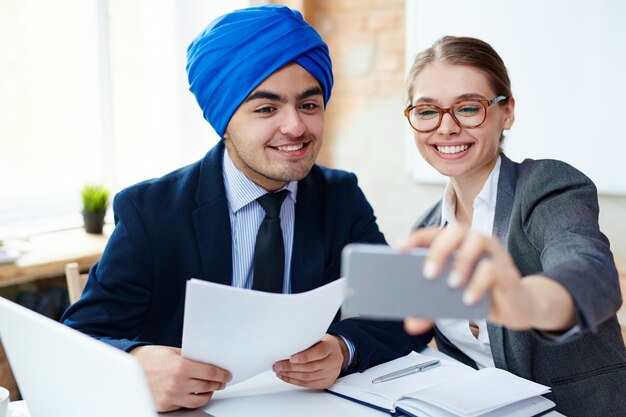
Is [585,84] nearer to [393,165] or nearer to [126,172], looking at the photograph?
[393,165]

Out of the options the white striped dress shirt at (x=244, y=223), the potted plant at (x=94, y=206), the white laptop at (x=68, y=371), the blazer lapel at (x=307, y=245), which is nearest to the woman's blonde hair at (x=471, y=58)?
the blazer lapel at (x=307, y=245)

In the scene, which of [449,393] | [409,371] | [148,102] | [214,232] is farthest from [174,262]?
[148,102]

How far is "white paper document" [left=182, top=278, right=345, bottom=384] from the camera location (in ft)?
3.69

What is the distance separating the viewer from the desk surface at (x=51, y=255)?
2.46 metres

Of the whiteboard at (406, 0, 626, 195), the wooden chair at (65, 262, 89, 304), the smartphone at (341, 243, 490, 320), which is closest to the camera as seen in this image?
the smartphone at (341, 243, 490, 320)

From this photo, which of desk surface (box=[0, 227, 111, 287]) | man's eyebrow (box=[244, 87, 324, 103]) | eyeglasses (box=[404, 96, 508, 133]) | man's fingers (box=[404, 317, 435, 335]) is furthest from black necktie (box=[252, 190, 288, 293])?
desk surface (box=[0, 227, 111, 287])

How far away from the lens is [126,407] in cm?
86

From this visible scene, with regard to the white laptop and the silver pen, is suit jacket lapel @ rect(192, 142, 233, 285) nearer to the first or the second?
the silver pen

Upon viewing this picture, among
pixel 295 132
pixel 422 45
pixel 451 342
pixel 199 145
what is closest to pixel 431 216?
pixel 451 342

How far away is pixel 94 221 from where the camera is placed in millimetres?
2975

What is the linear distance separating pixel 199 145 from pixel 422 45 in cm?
123

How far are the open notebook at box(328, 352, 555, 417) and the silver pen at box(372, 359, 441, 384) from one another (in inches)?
0.5

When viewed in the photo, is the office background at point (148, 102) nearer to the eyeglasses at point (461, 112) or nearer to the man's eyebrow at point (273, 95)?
the eyeglasses at point (461, 112)

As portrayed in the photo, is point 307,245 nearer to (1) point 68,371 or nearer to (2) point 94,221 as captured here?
(1) point 68,371
